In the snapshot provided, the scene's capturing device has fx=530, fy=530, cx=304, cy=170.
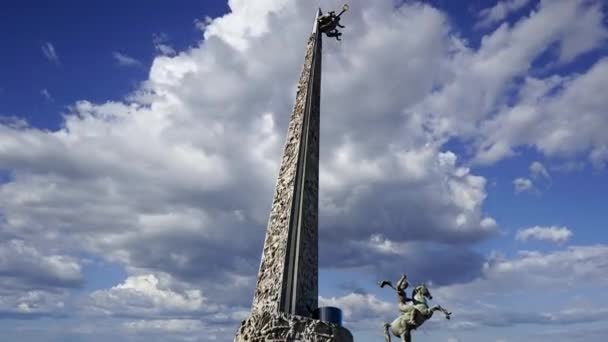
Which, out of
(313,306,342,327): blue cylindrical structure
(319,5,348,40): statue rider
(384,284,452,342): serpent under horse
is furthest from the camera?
(319,5,348,40): statue rider

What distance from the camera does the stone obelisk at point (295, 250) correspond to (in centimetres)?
1616

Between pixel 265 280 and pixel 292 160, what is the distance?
4529 millimetres

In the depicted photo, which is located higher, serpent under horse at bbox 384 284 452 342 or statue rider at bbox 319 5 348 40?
statue rider at bbox 319 5 348 40

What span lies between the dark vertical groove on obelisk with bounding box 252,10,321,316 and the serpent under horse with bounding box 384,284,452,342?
10.2 feet

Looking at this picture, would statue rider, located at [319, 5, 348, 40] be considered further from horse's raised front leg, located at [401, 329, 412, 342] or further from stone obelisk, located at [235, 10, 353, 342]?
horse's raised front leg, located at [401, 329, 412, 342]

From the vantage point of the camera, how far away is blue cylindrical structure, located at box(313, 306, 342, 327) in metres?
17.2

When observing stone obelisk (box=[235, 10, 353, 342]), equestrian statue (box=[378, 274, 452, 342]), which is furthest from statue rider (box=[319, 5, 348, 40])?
equestrian statue (box=[378, 274, 452, 342])

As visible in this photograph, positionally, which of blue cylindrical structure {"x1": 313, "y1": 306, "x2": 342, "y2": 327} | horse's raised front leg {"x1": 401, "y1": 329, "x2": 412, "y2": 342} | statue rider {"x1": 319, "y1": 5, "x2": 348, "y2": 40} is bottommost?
horse's raised front leg {"x1": 401, "y1": 329, "x2": 412, "y2": 342}

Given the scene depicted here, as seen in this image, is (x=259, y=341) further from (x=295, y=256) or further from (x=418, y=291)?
(x=418, y=291)

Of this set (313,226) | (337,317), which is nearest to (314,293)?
(337,317)

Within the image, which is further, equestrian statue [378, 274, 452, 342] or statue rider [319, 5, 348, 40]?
statue rider [319, 5, 348, 40]

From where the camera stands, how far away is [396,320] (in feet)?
51.2

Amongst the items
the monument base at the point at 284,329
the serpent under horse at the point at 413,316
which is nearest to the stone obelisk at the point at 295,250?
the monument base at the point at 284,329

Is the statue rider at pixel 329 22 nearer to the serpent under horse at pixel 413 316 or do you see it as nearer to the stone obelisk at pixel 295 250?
the stone obelisk at pixel 295 250
